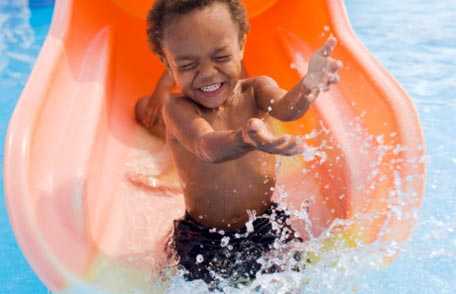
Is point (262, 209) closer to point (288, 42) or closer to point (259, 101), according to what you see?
point (259, 101)

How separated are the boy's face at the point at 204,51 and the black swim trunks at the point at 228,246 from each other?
0.34m

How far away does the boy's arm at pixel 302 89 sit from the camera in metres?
1.23

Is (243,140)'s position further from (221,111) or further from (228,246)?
(228,246)

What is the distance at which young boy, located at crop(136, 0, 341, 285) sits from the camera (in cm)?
128

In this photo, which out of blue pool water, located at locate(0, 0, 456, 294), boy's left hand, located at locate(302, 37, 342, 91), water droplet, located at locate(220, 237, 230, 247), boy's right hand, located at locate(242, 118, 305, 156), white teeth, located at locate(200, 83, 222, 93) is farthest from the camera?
blue pool water, located at locate(0, 0, 456, 294)

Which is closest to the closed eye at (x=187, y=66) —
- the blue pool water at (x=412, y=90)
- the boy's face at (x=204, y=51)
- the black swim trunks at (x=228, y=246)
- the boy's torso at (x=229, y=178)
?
the boy's face at (x=204, y=51)

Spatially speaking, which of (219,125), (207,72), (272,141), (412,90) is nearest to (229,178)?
(219,125)

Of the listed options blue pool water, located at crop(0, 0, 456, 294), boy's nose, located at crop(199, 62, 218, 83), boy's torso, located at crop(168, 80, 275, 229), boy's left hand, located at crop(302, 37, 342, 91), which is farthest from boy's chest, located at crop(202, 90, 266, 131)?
blue pool water, located at crop(0, 0, 456, 294)

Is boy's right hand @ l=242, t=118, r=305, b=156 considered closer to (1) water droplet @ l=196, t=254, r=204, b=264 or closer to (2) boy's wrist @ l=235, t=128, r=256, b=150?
(2) boy's wrist @ l=235, t=128, r=256, b=150

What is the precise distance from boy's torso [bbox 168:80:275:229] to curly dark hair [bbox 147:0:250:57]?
0.18 metres

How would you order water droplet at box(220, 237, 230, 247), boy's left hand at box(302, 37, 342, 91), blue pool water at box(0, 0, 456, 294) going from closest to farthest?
boy's left hand at box(302, 37, 342, 91) → water droplet at box(220, 237, 230, 247) → blue pool water at box(0, 0, 456, 294)

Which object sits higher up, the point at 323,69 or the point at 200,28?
the point at 200,28

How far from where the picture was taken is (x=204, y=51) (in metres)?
1.29

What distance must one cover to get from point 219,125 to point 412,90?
167 centimetres
